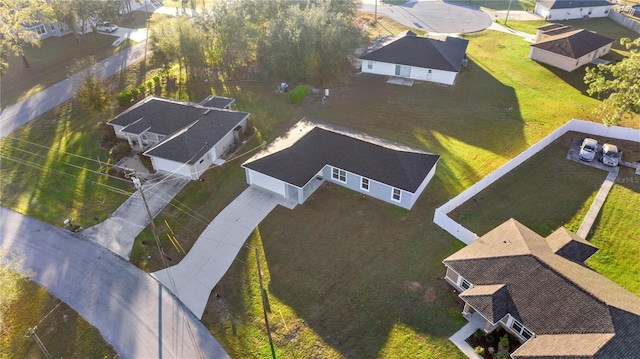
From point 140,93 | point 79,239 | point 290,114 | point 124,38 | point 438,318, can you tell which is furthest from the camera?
point 124,38

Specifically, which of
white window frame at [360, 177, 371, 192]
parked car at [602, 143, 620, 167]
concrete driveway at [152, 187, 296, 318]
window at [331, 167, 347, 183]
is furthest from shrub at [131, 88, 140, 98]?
parked car at [602, 143, 620, 167]

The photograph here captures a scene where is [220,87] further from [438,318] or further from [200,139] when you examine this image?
[438,318]

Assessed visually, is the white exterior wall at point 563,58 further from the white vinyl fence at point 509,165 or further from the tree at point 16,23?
the tree at point 16,23

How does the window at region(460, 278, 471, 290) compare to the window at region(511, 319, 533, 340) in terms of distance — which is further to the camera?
the window at region(460, 278, 471, 290)

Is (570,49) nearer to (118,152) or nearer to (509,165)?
(509,165)

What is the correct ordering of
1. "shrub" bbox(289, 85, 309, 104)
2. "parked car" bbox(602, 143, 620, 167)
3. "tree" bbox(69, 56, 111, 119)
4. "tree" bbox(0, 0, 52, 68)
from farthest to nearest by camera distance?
"tree" bbox(0, 0, 52, 68)
"shrub" bbox(289, 85, 309, 104)
"tree" bbox(69, 56, 111, 119)
"parked car" bbox(602, 143, 620, 167)

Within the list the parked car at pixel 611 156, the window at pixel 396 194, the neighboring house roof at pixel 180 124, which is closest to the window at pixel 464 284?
the window at pixel 396 194

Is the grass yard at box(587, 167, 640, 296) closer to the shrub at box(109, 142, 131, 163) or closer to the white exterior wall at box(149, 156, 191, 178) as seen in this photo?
the white exterior wall at box(149, 156, 191, 178)

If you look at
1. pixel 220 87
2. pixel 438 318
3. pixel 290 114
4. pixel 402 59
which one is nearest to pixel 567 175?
pixel 438 318
